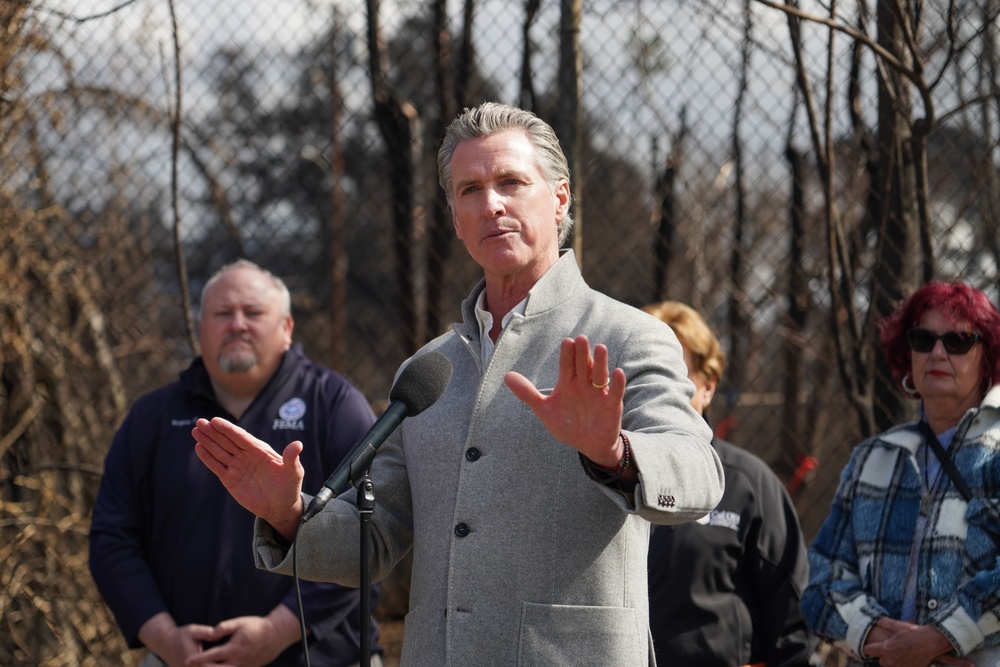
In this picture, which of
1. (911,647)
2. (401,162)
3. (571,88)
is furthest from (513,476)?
(401,162)

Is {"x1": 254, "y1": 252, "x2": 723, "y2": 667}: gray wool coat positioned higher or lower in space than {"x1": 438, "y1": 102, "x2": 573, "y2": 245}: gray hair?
lower

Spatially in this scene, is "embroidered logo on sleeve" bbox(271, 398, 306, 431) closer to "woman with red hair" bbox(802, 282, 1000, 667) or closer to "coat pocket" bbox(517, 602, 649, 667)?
"woman with red hair" bbox(802, 282, 1000, 667)

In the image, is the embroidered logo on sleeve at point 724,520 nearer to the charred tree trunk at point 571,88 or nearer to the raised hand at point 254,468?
the charred tree trunk at point 571,88

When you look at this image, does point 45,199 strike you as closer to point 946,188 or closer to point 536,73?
point 536,73

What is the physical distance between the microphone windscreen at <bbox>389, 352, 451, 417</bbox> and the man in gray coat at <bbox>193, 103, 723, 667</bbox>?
0.14 m

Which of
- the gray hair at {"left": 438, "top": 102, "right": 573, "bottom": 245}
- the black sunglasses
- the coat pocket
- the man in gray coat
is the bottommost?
the coat pocket

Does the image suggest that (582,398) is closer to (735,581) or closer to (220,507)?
(735,581)

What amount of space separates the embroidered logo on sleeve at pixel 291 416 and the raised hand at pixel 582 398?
83.6 inches

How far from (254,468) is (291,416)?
171 cm

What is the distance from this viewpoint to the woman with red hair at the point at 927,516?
2.95 metres

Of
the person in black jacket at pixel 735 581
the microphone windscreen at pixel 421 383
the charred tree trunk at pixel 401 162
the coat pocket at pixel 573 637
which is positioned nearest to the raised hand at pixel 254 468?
the microphone windscreen at pixel 421 383

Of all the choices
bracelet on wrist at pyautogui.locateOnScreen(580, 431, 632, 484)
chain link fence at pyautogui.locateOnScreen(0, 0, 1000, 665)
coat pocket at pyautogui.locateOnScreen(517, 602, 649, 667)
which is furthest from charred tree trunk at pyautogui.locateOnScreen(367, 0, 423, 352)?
bracelet on wrist at pyautogui.locateOnScreen(580, 431, 632, 484)

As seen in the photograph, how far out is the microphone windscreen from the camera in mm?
2072

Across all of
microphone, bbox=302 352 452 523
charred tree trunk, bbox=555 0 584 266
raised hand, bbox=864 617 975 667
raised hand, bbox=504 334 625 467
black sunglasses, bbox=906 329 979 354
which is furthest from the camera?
charred tree trunk, bbox=555 0 584 266
